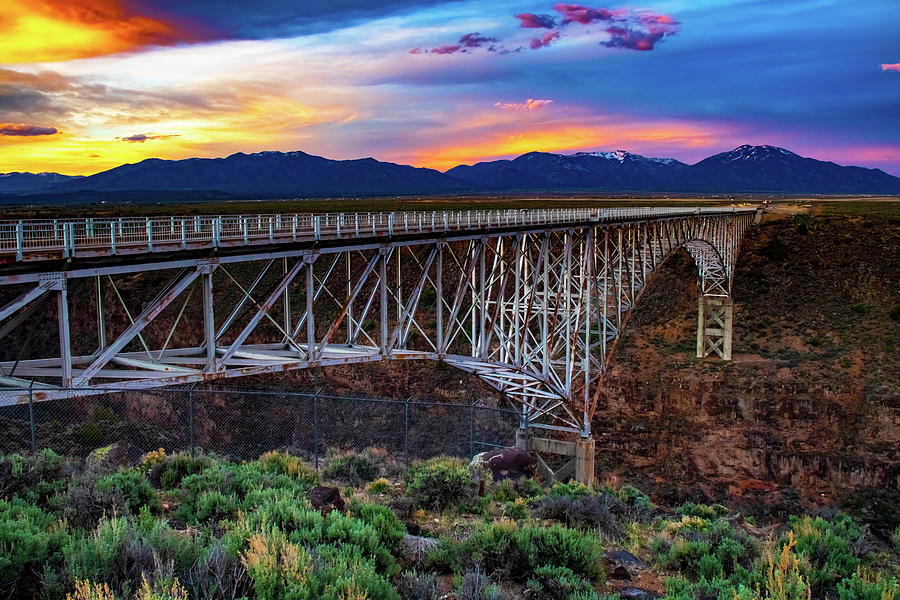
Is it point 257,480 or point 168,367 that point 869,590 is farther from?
point 168,367

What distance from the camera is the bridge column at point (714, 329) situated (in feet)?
160

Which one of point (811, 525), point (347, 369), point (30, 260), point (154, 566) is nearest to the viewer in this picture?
point (154, 566)

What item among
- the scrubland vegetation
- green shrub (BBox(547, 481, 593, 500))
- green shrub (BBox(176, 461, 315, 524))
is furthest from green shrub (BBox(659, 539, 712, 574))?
green shrub (BBox(176, 461, 315, 524))

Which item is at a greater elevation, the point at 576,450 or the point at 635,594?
the point at 635,594

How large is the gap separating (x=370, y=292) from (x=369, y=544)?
20636 millimetres

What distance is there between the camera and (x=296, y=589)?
20.0ft

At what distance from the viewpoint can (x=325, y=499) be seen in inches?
420

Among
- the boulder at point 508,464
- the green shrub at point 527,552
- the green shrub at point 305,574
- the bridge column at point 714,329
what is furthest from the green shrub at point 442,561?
the bridge column at point 714,329

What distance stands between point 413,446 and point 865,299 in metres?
41.0

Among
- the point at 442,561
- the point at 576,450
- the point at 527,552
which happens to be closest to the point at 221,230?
the point at 442,561

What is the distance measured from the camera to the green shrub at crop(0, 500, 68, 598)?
A: 20.8 feet

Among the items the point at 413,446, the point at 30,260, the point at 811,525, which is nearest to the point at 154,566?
the point at 30,260

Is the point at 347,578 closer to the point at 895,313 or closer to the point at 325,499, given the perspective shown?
the point at 325,499

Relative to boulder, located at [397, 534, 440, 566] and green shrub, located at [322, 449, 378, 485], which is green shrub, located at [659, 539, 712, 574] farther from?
green shrub, located at [322, 449, 378, 485]
